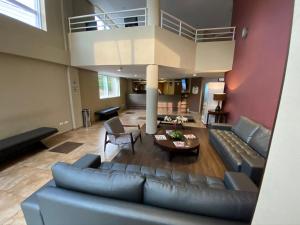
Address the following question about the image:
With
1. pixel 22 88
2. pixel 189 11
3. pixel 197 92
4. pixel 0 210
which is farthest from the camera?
pixel 197 92

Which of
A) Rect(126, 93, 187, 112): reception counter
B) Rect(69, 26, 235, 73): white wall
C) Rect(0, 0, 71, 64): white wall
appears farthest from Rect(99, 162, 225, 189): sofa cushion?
Rect(126, 93, 187, 112): reception counter

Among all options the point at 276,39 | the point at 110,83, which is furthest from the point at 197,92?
the point at 276,39

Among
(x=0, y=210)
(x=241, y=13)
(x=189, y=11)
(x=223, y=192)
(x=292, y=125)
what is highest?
(x=189, y=11)

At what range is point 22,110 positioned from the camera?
3688 mm

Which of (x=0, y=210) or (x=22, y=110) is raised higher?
(x=22, y=110)

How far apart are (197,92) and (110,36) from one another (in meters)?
6.95

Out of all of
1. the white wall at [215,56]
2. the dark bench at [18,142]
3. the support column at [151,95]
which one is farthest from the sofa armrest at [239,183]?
the white wall at [215,56]

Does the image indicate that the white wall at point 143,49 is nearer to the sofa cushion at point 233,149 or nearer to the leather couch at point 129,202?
the sofa cushion at point 233,149

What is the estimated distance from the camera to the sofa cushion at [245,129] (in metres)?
3.24

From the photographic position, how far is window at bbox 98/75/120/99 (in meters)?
7.88

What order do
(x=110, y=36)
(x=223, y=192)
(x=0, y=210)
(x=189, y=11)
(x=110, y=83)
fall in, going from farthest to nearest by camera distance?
(x=110, y=83) < (x=189, y=11) < (x=110, y=36) < (x=0, y=210) < (x=223, y=192)

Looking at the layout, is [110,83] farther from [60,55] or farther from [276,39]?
[276,39]

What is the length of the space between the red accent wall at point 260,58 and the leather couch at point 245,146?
0.31 meters

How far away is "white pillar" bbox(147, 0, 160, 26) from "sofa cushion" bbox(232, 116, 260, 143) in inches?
140
